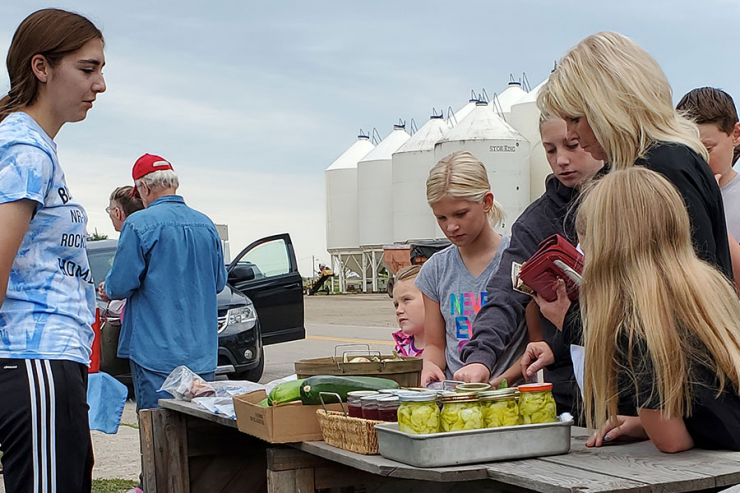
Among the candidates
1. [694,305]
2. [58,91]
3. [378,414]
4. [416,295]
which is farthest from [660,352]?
[416,295]

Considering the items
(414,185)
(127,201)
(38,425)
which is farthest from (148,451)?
(414,185)

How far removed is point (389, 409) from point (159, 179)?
3051 mm

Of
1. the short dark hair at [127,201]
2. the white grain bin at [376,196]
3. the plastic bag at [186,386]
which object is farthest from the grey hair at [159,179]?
the white grain bin at [376,196]

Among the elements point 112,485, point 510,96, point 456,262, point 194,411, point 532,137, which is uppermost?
point 510,96

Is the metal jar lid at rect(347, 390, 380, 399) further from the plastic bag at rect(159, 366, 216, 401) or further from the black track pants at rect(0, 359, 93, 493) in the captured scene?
the plastic bag at rect(159, 366, 216, 401)

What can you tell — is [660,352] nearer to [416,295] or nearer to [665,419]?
[665,419]

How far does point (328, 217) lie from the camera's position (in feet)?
165

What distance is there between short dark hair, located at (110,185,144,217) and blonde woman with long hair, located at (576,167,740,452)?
4.15 meters

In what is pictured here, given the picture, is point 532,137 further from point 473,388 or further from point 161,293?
point 473,388

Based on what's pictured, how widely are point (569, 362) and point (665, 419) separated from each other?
2.86 ft

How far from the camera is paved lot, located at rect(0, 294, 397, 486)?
257 inches

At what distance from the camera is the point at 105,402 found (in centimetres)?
384

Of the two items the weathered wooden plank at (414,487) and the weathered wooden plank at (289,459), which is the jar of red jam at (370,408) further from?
the weathered wooden plank at (414,487)

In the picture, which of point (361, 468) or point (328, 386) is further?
point (328, 386)
